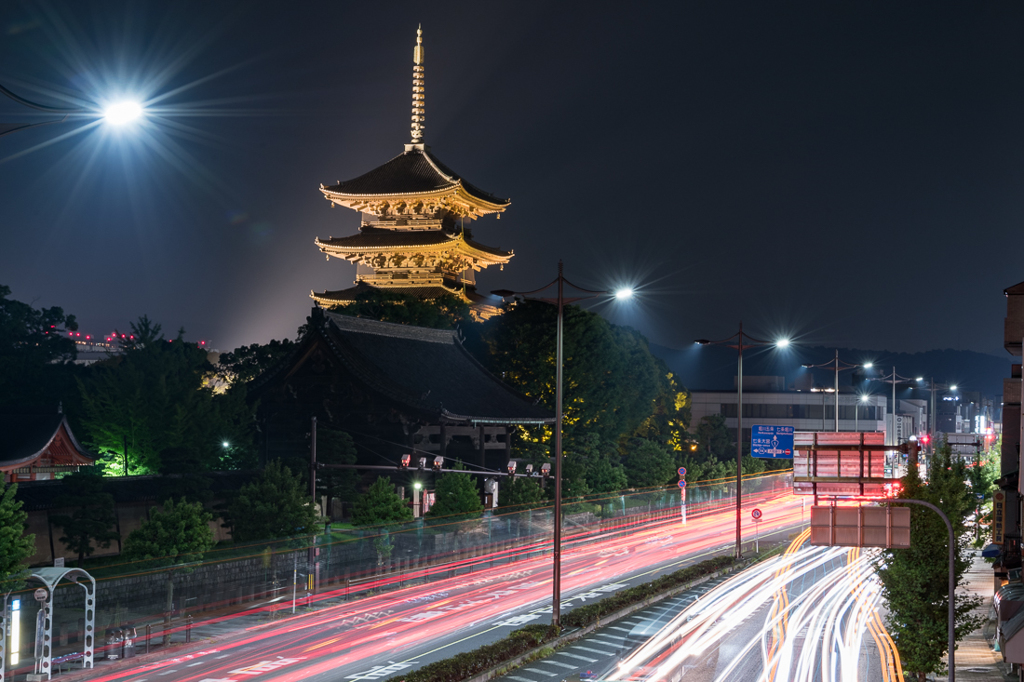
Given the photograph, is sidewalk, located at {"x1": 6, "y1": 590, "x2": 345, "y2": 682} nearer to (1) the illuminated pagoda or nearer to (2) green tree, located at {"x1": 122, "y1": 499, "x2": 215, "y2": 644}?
(2) green tree, located at {"x1": 122, "y1": 499, "x2": 215, "y2": 644}

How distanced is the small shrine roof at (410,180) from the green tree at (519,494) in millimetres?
37858

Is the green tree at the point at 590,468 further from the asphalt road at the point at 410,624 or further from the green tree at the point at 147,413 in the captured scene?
the green tree at the point at 147,413

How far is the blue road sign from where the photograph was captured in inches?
2184

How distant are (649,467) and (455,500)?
28992 mm

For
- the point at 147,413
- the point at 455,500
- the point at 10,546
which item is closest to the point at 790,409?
the point at 455,500

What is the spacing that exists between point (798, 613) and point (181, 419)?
26680mm

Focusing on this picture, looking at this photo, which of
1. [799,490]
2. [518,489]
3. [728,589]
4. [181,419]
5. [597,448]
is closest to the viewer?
[799,490]

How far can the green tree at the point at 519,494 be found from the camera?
49.2m

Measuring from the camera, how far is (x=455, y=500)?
4459 centimetres

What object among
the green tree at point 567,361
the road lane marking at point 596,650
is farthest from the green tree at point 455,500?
the green tree at point 567,361

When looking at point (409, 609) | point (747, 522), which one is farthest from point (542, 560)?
point (747, 522)

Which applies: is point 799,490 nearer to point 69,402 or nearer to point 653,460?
point 69,402

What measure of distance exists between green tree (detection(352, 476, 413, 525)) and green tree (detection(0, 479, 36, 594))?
16.1 metres

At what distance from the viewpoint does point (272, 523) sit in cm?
3703
